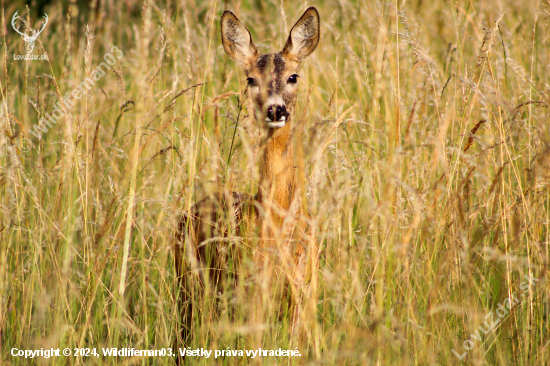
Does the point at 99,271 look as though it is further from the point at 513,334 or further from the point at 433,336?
the point at 513,334

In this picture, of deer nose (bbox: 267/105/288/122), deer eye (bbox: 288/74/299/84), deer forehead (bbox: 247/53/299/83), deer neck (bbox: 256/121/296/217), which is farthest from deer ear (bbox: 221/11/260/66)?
deer nose (bbox: 267/105/288/122)

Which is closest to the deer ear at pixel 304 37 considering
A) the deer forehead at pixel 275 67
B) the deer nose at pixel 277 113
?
the deer forehead at pixel 275 67

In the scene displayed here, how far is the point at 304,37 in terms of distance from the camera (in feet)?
14.4

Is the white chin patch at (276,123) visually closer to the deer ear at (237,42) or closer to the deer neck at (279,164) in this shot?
the deer neck at (279,164)

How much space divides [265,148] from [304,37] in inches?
42.9

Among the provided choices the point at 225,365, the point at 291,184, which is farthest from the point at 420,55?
the point at 225,365

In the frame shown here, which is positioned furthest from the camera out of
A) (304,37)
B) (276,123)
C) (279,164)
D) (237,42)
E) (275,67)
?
(237,42)

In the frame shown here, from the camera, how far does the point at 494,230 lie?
3.42 metres

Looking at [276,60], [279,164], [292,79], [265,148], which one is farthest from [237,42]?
[279,164]

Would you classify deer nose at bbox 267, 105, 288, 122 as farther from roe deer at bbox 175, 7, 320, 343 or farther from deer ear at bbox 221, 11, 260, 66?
deer ear at bbox 221, 11, 260, 66

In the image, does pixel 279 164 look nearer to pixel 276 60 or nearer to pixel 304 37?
pixel 276 60

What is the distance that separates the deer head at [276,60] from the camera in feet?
12.3

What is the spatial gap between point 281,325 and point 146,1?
1.95 m

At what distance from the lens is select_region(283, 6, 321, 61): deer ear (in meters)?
4.25
